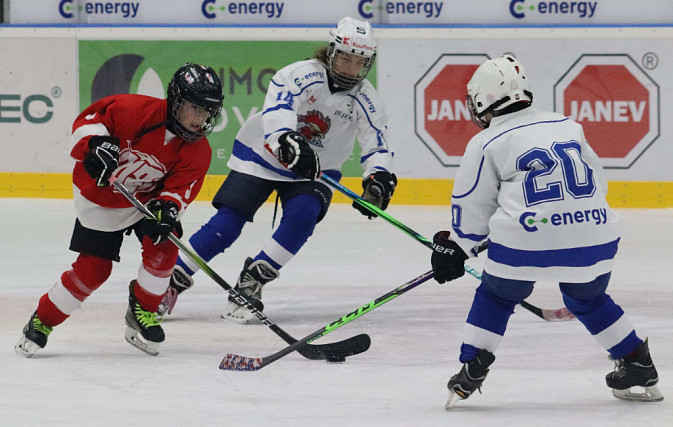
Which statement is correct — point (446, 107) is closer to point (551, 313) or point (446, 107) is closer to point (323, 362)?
point (551, 313)

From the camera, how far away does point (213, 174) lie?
7.27 meters

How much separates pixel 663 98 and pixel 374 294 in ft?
9.37

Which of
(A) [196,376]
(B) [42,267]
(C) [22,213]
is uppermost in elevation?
(A) [196,376]

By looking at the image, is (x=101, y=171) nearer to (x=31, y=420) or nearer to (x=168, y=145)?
(x=168, y=145)

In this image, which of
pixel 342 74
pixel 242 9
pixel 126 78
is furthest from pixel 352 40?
pixel 126 78

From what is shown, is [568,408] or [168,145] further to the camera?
[168,145]

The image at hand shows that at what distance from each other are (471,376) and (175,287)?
160 cm

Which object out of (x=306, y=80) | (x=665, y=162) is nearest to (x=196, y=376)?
(x=306, y=80)

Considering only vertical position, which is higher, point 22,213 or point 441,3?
point 441,3

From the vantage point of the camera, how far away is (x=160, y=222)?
3535mm

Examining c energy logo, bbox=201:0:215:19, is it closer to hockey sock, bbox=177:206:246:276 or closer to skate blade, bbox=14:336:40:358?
hockey sock, bbox=177:206:246:276

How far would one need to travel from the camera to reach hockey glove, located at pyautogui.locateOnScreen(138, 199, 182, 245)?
3.53 meters

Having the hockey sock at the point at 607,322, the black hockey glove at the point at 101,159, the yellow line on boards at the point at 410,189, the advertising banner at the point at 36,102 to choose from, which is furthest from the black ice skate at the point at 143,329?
the advertising banner at the point at 36,102

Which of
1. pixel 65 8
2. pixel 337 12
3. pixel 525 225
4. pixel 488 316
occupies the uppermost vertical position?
pixel 525 225
